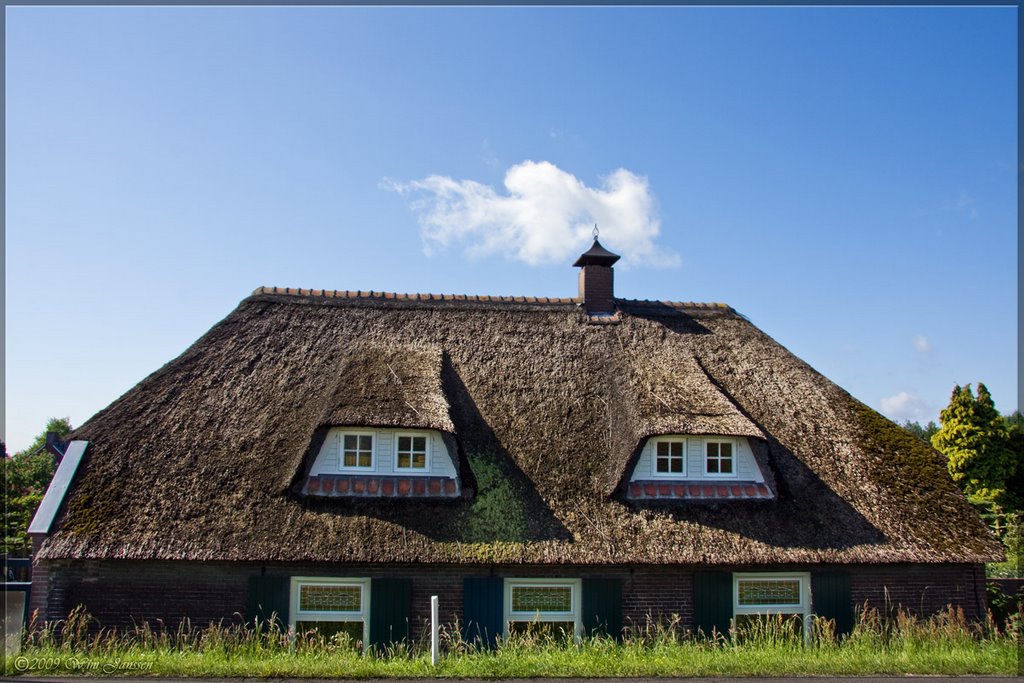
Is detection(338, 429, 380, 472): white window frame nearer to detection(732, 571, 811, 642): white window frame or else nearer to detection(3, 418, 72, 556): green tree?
detection(732, 571, 811, 642): white window frame

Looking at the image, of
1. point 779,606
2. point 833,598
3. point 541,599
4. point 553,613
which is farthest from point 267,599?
point 833,598

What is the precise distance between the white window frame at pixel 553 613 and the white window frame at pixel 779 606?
2444 mm

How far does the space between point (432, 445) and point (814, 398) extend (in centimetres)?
754

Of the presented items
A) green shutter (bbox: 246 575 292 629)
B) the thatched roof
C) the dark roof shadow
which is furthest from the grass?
the dark roof shadow

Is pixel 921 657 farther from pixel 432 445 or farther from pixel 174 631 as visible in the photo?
pixel 174 631

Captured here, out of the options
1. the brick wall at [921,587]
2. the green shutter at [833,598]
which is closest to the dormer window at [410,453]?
the green shutter at [833,598]

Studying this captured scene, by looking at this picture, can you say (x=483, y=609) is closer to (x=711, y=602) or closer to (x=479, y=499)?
(x=479, y=499)

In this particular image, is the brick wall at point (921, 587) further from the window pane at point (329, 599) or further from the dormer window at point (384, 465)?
the window pane at point (329, 599)

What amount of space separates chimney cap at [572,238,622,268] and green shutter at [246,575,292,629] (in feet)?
30.1

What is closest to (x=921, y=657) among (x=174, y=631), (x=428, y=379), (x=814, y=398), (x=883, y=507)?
(x=883, y=507)

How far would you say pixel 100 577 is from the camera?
34.4 ft

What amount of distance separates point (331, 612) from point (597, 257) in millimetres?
9250

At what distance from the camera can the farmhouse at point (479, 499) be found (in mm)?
10602

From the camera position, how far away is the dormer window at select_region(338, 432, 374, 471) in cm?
1166
